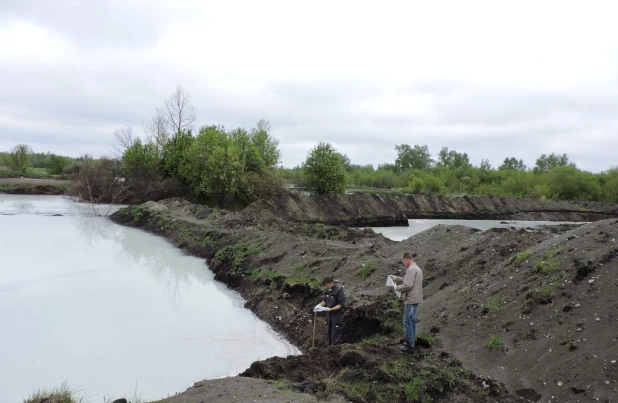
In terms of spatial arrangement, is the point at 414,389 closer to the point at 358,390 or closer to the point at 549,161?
the point at 358,390

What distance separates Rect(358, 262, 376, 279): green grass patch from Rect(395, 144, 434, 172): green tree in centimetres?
9236

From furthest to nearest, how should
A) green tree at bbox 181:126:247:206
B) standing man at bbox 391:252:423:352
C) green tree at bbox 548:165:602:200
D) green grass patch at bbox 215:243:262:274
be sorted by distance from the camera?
1. green tree at bbox 548:165:602:200
2. green tree at bbox 181:126:247:206
3. green grass patch at bbox 215:243:262:274
4. standing man at bbox 391:252:423:352

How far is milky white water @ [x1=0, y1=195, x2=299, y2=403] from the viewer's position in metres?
7.32

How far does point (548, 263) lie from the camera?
8.57 metres

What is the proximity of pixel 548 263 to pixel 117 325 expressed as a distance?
359 inches

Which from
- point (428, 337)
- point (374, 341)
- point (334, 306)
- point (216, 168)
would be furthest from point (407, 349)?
point (216, 168)

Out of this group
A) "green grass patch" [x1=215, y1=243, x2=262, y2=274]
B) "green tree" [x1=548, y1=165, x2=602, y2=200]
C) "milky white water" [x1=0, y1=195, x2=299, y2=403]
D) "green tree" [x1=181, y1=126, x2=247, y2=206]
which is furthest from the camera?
"green tree" [x1=548, y1=165, x2=602, y2=200]

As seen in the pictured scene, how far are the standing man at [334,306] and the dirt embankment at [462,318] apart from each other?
559 millimetres

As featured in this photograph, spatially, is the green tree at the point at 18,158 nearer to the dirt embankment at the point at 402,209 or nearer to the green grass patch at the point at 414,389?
the dirt embankment at the point at 402,209

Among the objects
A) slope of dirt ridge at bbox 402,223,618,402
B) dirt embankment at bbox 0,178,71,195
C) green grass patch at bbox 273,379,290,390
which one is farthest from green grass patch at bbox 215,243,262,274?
dirt embankment at bbox 0,178,71,195

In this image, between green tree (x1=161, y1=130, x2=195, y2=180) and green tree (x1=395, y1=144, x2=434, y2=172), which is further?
green tree (x1=395, y1=144, x2=434, y2=172)

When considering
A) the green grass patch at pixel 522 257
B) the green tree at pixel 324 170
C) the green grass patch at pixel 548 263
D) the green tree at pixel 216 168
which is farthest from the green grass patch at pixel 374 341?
the green tree at pixel 324 170

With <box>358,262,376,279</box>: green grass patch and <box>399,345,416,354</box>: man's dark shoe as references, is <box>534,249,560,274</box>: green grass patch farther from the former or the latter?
<box>358,262,376,279</box>: green grass patch

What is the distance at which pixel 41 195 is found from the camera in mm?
46719
